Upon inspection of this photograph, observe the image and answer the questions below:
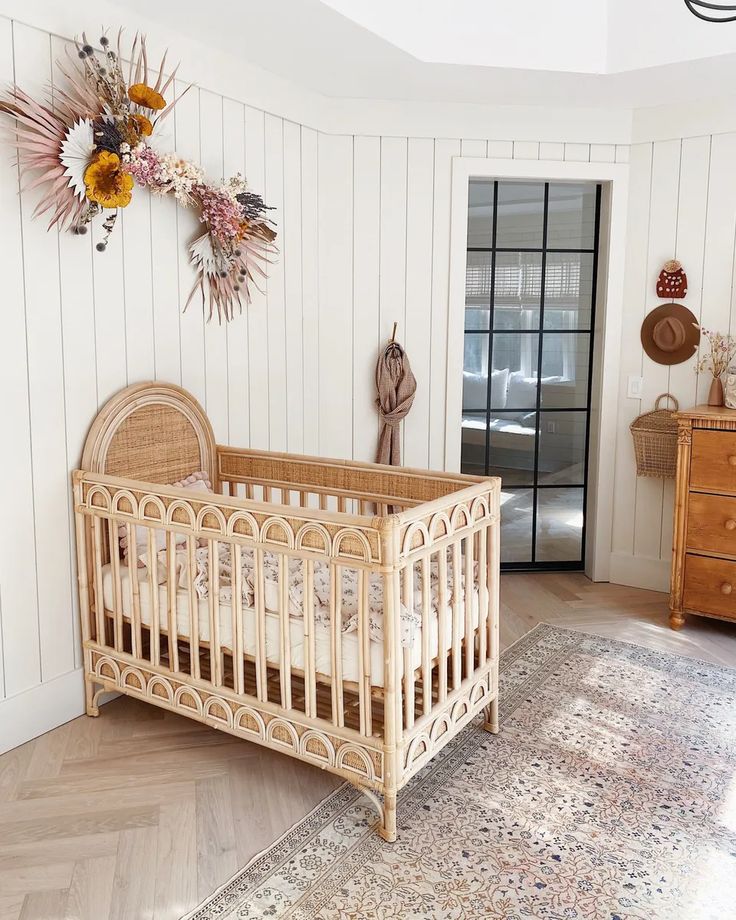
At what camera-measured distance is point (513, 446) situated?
4168mm

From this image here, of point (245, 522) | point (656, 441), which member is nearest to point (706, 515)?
point (656, 441)

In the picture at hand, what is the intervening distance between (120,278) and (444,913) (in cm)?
214

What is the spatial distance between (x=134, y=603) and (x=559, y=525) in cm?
254

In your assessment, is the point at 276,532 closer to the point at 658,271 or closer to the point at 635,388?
the point at 635,388

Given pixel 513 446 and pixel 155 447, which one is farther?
pixel 513 446

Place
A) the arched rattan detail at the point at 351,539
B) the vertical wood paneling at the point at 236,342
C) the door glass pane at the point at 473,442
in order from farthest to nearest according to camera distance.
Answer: the door glass pane at the point at 473,442, the vertical wood paneling at the point at 236,342, the arched rattan detail at the point at 351,539

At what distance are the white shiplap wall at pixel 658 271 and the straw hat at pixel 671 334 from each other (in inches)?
1.5

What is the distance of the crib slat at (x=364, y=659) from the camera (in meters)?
1.99

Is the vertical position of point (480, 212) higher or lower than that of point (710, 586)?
higher

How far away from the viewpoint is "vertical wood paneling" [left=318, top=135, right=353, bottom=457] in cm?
364

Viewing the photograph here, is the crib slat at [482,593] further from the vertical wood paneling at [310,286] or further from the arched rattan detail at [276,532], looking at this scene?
the vertical wood paneling at [310,286]

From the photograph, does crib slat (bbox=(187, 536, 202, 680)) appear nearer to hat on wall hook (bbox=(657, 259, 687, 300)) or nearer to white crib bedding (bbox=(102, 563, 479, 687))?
white crib bedding (bbox=(102, 563, 479, 687))

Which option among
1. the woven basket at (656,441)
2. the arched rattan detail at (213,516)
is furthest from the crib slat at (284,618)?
the woven basket at (656,441)

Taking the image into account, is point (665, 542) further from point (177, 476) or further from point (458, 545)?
point (177, 476)
